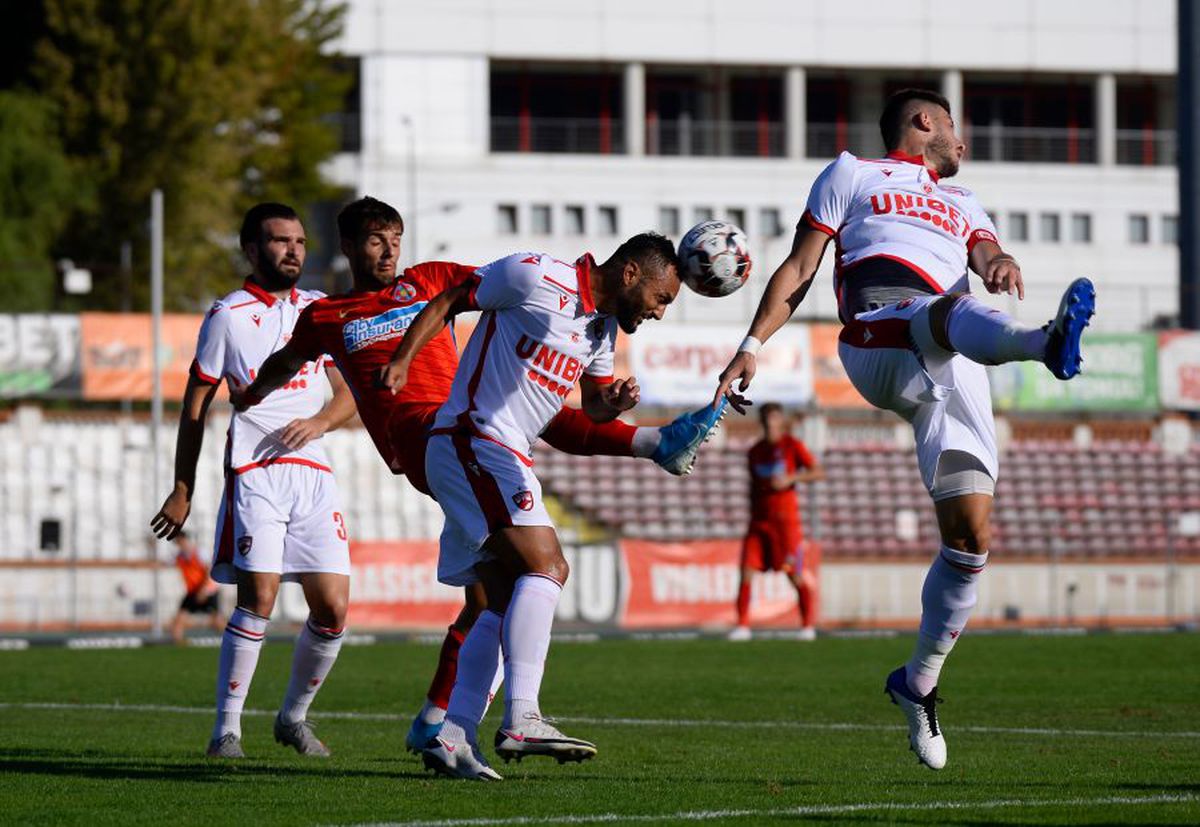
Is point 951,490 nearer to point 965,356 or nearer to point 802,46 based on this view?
point 965,356

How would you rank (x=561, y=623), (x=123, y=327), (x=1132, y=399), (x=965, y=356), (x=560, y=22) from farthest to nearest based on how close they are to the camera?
1. (x=560, y=22)
2. (x=1132, y=399)
3. (x=123, y=327)
4. (x=561, y=623)
5. (x=965, y=356)

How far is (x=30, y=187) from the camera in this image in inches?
1634

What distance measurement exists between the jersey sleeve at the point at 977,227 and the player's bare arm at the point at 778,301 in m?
0.59

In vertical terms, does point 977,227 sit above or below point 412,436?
above

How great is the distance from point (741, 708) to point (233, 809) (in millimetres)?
5913

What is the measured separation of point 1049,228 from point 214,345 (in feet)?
181

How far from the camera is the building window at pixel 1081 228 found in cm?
6257

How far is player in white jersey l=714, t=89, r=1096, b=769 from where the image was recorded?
7.76 meters

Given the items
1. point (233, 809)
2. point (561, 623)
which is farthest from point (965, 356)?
point (561, 623)

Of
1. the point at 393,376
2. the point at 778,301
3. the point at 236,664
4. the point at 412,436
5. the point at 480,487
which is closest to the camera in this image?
the point at 393,376

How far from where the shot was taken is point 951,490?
7918 millimetres

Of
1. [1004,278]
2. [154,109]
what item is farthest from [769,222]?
[1004,278]

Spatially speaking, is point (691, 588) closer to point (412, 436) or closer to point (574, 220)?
point (412, 436)

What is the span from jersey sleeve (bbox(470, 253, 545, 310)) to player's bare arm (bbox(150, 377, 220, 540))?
2.03m
